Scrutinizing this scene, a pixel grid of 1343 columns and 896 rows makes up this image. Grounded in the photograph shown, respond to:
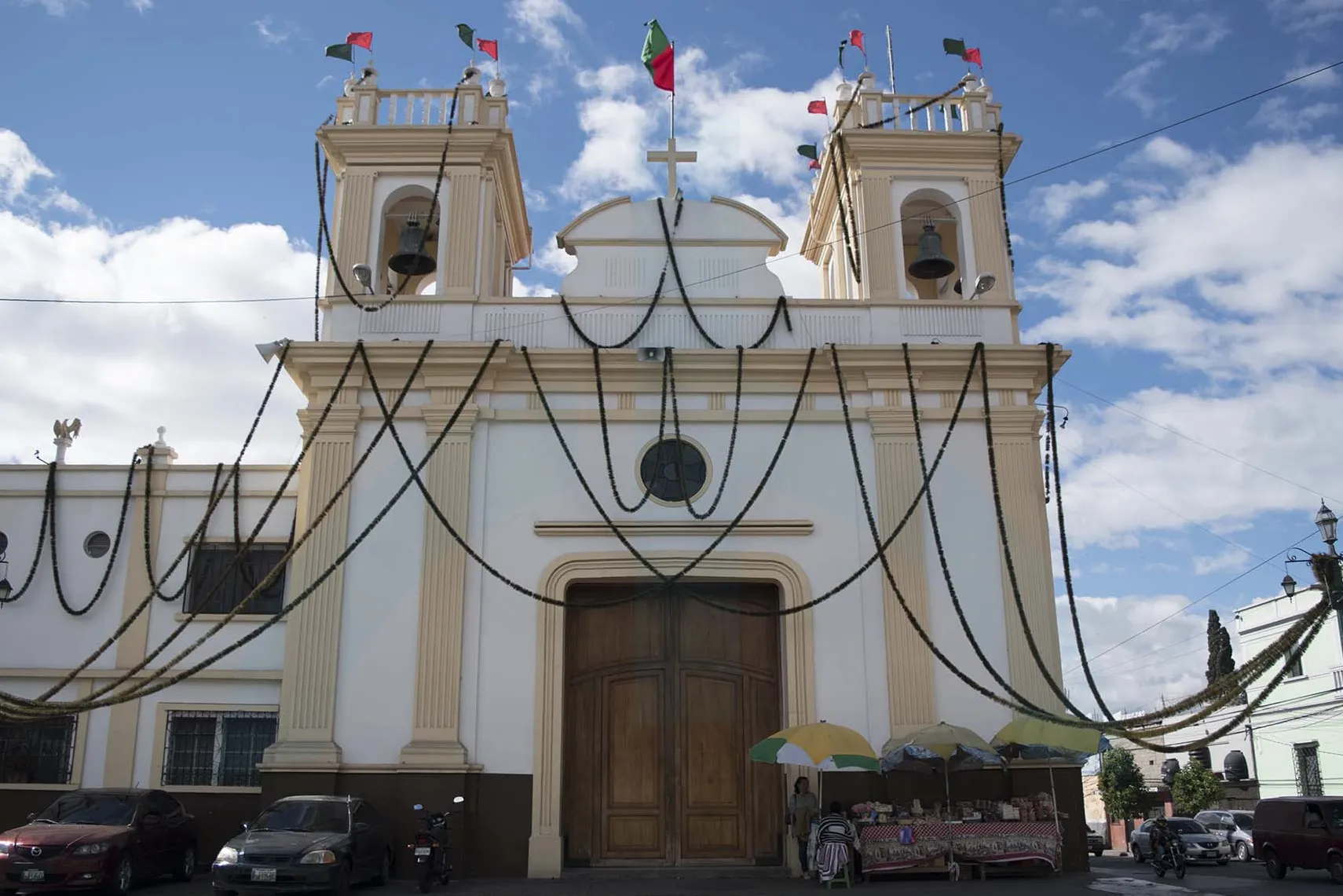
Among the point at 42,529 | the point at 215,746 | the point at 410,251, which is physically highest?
the point at 410,251

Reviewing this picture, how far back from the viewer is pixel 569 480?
17.4 meters

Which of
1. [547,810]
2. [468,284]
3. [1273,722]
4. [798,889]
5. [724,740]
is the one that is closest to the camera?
[798,889]

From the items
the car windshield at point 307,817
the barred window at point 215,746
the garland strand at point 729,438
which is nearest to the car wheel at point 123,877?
the car windshield at point 307,817

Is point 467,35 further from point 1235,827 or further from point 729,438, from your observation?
point 1235,827

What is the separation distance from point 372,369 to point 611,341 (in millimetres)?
3680

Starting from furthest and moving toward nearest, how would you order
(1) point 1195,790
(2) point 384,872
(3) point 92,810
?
(1) point 1195,790, (2) point 384,872, (3) point 92,810

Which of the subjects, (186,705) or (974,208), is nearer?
(186,705)

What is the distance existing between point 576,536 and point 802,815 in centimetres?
507

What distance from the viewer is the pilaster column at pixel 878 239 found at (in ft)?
60.7

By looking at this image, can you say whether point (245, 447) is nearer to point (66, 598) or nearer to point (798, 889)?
point (66, 598)

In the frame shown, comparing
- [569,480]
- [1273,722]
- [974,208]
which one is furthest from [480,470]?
[1273,722]

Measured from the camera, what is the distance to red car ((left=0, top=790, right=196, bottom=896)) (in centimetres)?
1341

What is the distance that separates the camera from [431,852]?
47.0 feet

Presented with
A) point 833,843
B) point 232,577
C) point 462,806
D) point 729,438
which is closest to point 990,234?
point 729,438
